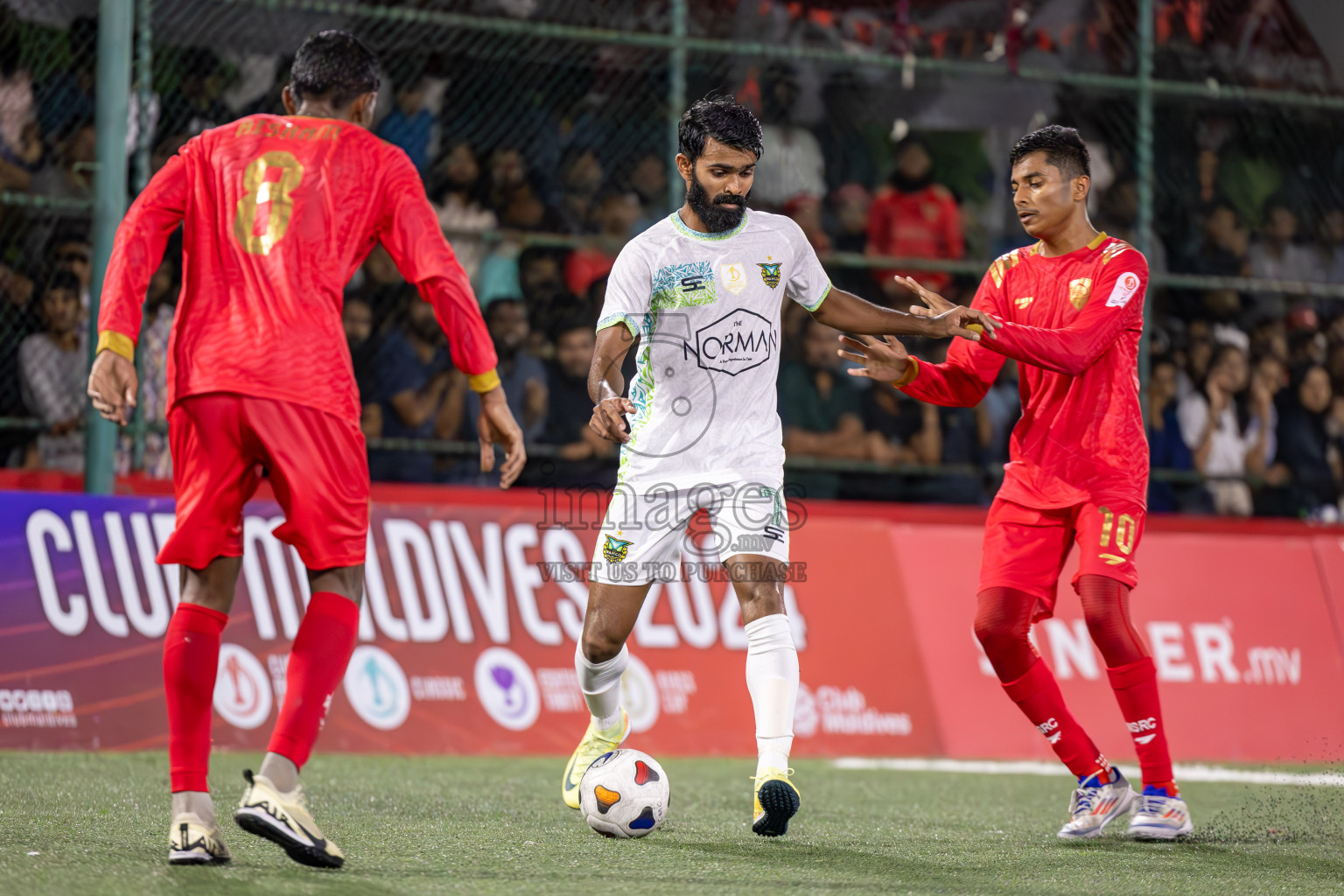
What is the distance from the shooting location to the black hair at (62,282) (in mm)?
8438

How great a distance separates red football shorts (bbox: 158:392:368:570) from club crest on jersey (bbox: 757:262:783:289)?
5.43 feet

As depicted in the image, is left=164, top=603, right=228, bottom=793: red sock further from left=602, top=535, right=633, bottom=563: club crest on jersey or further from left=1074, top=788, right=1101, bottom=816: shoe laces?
left=1074, top=788, right=1101, bottom=816: shoe laces

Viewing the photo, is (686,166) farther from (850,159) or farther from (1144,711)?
(850,159)

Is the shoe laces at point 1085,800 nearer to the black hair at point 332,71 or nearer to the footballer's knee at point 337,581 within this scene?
the footballer's knee at point 337,581

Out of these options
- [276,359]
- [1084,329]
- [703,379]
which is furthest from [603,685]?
[1084,329]

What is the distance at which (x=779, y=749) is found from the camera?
4.72 meters

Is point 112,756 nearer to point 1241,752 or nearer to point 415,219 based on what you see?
point 415,219

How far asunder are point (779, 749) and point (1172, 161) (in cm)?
743

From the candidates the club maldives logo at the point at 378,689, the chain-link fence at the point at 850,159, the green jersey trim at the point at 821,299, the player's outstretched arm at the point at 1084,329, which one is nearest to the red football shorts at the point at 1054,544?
the player's outstretched arm at the point at 1084,329

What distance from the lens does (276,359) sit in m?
3.98

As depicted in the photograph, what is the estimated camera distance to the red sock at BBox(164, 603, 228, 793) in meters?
3.92

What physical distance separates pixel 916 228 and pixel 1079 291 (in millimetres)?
5673

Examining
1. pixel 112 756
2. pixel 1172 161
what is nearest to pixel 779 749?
pixel 112 756

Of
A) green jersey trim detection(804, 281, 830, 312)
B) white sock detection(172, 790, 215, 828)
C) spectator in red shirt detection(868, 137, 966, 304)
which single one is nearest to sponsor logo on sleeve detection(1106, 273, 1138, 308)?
green jersey trim detection(804, 281, 830, 312)
